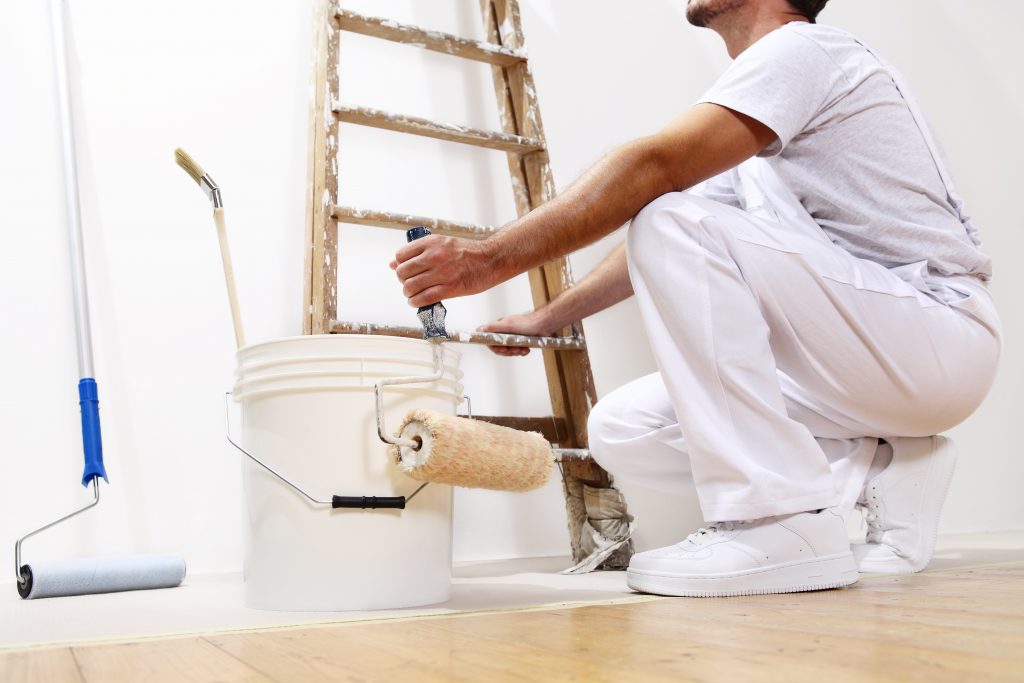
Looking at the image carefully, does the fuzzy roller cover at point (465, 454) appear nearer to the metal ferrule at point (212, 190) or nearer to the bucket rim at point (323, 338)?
the bucket rim at point (323, 338)

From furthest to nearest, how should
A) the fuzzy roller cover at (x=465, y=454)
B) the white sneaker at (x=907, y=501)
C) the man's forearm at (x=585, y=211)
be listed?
the white sneaker at (x=907, y=501) < the man's forearm at (x=585, y=211) < the fuzzy roller cover at (x=465, y=454)

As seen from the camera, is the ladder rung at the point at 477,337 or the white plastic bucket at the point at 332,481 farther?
the ladder rung at the point at 477,337

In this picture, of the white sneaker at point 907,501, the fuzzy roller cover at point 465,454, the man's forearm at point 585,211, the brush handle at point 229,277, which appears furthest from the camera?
the white sneaker at point 907,501

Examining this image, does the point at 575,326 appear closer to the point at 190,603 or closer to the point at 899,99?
the point at 899,99

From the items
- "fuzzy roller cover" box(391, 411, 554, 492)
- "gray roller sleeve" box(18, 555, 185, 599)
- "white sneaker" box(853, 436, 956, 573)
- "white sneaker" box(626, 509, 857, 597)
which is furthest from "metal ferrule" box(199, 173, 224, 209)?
"white sneaker" box(853, 436, 956, 573)

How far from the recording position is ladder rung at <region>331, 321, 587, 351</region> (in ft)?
5.28

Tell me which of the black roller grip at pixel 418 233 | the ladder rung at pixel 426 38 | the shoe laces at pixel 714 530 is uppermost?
the ladder rung at pixel 426 38

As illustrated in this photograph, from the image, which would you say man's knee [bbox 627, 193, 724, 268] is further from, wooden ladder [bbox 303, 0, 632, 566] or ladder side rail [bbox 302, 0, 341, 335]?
ladder side rail [bbox 302, 0, 341, 335]

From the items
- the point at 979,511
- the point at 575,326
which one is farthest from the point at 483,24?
the point at 979,511

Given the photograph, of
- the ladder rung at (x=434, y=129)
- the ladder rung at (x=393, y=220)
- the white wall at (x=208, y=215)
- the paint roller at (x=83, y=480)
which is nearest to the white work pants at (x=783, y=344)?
the ladder rung at (x=393, y=220)

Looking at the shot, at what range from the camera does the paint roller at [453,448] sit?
1.11 m

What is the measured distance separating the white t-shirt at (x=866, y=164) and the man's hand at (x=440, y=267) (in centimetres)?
52

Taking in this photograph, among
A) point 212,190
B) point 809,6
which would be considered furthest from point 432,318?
point 809,6

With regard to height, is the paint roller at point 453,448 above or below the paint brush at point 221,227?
below
